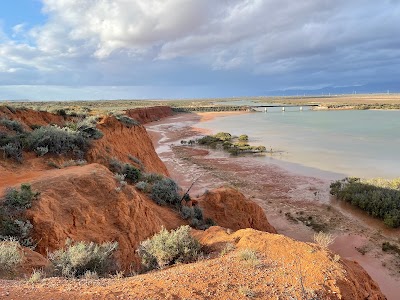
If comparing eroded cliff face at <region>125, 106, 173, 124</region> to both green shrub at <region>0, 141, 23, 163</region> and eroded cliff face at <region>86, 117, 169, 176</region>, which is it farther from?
green shrub at <region>0, 141, 23, 163</region>

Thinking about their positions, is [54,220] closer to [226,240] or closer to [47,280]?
[47,280]

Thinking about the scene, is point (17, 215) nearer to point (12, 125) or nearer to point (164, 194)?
point (164, 194)

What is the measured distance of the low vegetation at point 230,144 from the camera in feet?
115

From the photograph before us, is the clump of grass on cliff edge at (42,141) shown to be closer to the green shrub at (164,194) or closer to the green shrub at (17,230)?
the green shrub at (164,194)

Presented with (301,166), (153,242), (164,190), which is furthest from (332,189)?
(153,242)

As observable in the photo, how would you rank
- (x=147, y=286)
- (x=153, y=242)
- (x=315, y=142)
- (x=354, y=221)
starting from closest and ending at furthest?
(x=147, y=286), (x=153, y=242), (x=354, y=221), (x=315, y=142)

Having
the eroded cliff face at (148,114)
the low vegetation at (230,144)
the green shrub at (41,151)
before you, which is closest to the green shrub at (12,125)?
the green shrub at (41,151)

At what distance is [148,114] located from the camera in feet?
229

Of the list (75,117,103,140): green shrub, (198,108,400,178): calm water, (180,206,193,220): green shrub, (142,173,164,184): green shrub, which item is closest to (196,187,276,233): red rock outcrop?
(180,206,193,220): green shrub

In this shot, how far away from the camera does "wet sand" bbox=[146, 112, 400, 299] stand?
12928 millimetres

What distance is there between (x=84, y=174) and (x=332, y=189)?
15804 millimetres

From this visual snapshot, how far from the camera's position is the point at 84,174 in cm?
995

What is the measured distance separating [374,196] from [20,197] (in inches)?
662

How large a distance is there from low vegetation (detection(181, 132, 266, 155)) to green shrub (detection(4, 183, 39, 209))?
87.9 ft
